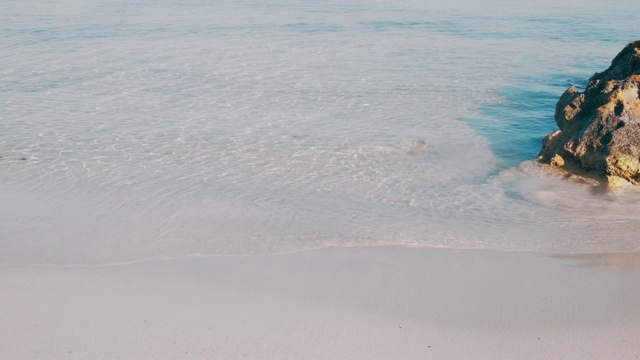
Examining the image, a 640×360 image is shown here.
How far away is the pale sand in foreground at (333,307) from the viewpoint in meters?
3.74

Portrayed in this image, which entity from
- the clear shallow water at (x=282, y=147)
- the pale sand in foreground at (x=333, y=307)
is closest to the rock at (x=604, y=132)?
the clear shallow water at (x=282, y=147)

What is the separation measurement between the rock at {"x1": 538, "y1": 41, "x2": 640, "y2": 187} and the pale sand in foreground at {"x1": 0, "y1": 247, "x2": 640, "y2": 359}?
1.75 metres

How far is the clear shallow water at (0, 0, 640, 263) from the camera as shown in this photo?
5.34 m

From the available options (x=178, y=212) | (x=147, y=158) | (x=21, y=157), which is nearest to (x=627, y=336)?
(x=178, y=212)

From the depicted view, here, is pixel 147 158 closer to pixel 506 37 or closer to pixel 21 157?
pixel 21 157

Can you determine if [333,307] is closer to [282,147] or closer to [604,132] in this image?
[282,147]

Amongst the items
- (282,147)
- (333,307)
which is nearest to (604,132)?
(282,147)

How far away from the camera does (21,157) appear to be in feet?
23.6

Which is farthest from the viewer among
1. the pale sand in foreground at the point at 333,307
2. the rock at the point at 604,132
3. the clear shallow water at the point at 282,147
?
the rock at the point at 604,132

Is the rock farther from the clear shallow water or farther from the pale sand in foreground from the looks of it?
the pale sand in foreground

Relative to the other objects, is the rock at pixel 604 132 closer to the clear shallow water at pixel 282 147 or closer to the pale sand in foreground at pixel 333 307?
the clear shallow water at pixel 282 147

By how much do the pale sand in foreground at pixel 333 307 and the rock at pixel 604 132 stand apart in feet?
5.75

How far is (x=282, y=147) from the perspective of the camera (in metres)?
7.69

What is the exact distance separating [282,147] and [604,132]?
3.71 meters
